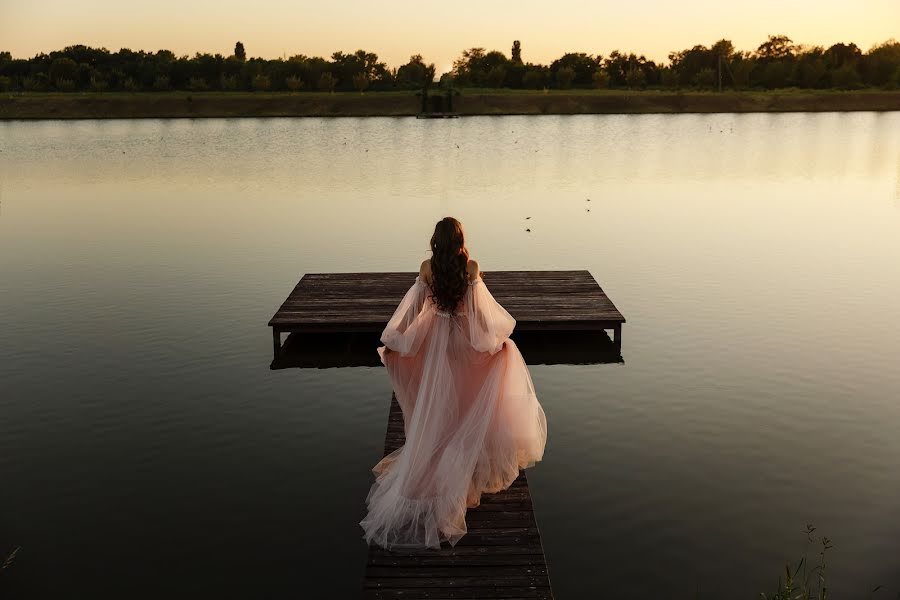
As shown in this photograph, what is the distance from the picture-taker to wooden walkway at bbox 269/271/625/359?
16.2 meters

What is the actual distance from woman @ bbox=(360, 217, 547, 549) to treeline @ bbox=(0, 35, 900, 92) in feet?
391

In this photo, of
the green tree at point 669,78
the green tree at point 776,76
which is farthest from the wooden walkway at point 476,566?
the green tree at point 776,76

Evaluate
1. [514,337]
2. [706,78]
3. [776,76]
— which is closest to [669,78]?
[706,78]

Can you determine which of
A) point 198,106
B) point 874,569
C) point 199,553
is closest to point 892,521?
point 874,569

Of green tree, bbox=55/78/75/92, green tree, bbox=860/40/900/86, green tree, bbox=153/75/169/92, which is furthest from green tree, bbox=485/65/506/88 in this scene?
green tree, bbox=55/78/75/92

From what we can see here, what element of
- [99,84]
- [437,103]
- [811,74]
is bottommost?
[437,103]

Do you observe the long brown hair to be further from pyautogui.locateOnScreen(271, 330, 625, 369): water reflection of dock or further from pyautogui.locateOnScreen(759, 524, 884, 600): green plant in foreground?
pyautogui.locateOnScreen(271, 330, 625, 369): water reflection of dock

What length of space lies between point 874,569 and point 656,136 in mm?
58888

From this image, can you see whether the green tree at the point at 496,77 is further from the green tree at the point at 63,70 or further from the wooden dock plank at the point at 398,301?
the wooden dock plank at the point at 398,301

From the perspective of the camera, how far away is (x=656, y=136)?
2569 inches

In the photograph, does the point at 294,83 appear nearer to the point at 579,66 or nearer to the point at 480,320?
the point at 579,66

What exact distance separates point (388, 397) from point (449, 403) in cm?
540

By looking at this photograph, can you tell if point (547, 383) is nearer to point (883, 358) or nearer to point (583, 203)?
point (883, 358)

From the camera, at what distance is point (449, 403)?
29.1 feet
